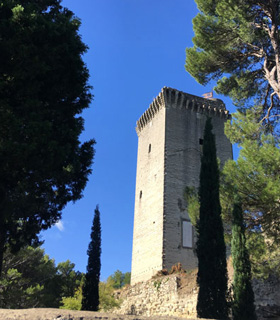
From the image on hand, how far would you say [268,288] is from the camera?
1212 centimetres

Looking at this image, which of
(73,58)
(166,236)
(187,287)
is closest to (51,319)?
(73,58)

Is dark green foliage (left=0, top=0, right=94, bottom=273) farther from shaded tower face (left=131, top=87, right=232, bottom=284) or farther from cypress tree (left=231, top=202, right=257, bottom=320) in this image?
shaded tower face (left=131, top=87, right=232, bottom=284)

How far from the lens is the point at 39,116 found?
28.8 feet

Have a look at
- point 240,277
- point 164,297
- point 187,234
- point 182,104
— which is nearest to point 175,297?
point 164,297

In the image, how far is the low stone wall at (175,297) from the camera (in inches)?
469

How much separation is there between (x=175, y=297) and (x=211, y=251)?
5.34 metres

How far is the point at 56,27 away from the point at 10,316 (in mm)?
6935

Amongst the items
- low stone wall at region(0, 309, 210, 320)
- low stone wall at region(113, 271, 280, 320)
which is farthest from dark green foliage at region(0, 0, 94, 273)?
low stone wall at region(113, 271, 280, 320)

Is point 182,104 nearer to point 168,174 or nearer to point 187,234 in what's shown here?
point 168,174

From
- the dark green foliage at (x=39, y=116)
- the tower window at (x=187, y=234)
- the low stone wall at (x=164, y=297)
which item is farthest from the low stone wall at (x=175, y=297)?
the dark green foliage at (x=39, y=116)

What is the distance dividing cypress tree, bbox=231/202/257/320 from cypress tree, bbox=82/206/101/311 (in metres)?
9.27

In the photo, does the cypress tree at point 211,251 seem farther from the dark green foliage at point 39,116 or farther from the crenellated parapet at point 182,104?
the crenellated parapet at point 182,104

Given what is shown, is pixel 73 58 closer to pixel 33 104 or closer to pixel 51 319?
pixel 33 104

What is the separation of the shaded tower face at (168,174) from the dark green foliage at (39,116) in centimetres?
1095
